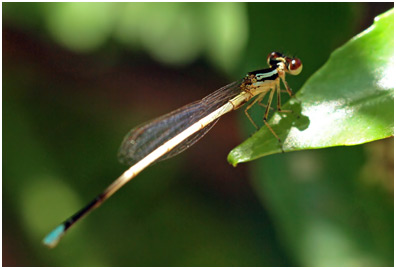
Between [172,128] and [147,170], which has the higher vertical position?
[172,128]

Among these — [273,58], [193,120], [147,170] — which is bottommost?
[147,170]

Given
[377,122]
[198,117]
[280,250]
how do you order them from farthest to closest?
[280,250] → [198,117] → [377,122]

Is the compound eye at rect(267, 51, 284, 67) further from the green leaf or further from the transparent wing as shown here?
the green leaf

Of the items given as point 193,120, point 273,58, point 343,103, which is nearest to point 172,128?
point 193,120

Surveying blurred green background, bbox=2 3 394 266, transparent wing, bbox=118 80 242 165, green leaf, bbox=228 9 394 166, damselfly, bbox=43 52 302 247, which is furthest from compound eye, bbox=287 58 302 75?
green leaf, bbox=228 9 394 166

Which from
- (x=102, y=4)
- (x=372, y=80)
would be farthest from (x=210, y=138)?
(x=372, y=80)

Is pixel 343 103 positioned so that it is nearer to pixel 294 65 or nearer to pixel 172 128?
pixel 294 65

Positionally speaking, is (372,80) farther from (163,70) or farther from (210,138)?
(210,138)

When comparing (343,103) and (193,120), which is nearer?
(343,103)
